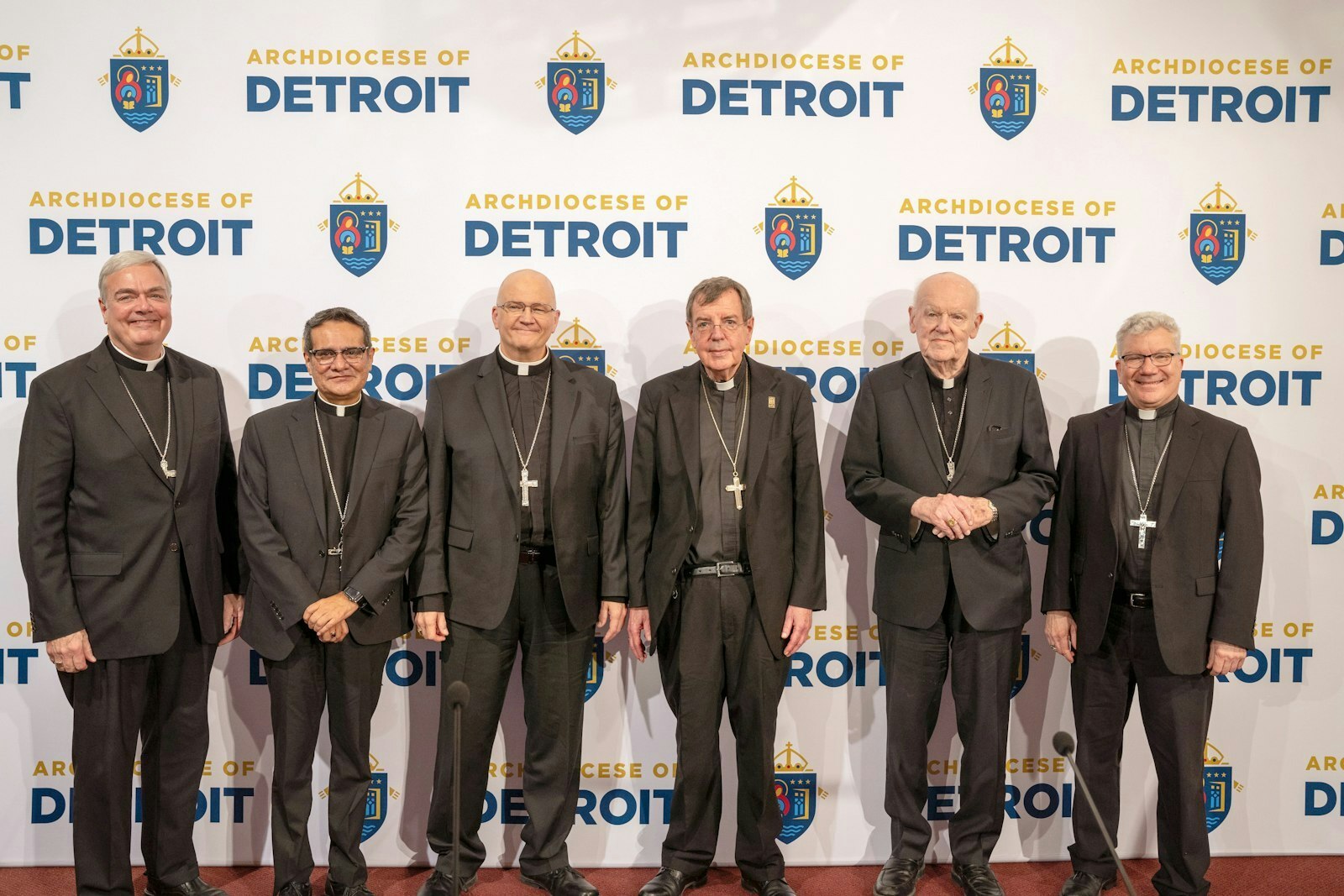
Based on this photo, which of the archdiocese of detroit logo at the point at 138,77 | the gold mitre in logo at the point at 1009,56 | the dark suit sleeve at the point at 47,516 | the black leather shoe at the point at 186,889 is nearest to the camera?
the dark suit sleeve at the point at 47,516

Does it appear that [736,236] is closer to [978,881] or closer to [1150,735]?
[1150,735]

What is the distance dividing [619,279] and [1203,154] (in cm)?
243

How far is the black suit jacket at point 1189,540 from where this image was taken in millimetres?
3547

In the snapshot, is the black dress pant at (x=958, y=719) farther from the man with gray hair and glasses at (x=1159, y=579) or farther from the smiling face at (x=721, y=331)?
the smiling face at (x=721, y=331)

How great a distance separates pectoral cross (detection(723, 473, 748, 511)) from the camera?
3646 mm

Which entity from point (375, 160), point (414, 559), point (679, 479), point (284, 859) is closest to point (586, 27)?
point (375, 160)

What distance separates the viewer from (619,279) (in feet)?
13.8

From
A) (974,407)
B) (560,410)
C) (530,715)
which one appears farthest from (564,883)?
(974,407)

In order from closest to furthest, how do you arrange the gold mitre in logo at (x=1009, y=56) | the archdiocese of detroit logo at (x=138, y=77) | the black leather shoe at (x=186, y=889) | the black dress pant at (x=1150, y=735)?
the black dress pant at (x=1150, y=735) < the black leather shoe at (x=186, y=889) < the archdiocese of detroit logo at (x=138, y=77) < the gold mitre in logo at (x=1009, y=56)

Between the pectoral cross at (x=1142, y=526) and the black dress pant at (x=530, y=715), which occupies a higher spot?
the pectoral cross at (x=1142, y=526)

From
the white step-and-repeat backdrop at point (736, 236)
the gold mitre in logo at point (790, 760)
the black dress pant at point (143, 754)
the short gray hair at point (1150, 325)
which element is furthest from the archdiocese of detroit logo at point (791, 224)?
the black dress pant at point (143, 754)

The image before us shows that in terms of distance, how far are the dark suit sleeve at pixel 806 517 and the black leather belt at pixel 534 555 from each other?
0.86 metres

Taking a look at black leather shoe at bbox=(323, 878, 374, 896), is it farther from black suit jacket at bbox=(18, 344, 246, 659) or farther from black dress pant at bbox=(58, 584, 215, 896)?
black suit jacket at bbox=(18, 344, 246, 659)

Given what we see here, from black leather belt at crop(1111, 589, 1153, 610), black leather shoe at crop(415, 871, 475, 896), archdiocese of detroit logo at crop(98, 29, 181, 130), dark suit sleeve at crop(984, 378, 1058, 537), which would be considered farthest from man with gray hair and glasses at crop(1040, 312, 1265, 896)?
archdiocese of detroit logo at crop(98, 29, 181, 130)
